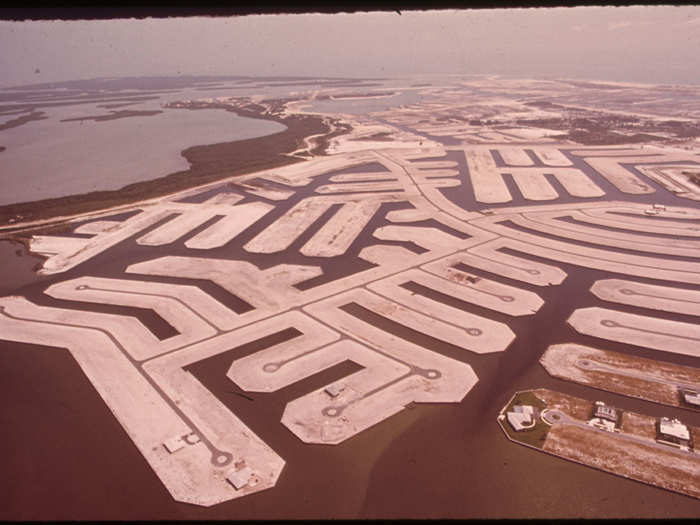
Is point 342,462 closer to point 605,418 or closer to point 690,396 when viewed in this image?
point 605,418

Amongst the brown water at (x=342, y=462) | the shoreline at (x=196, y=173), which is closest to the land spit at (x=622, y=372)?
the brown water at (x=342, y=462)

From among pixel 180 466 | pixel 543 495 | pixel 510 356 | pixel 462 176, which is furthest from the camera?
pixel 462 176

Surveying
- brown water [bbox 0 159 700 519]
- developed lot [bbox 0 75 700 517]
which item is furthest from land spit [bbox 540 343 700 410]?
brown water [bbox 0 159 700 519]

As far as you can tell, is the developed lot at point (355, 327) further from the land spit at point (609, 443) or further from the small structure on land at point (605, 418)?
the small structure on land at point (605, 418)

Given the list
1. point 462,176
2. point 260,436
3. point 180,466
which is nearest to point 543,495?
point 260,436

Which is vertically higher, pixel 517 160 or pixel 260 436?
pixel 517 160

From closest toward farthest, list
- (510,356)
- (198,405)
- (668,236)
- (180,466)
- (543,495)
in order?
(543,495) → (180,466) → (198,405) → (510,356) → (668,236)

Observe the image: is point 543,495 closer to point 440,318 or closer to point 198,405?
point 440,318
